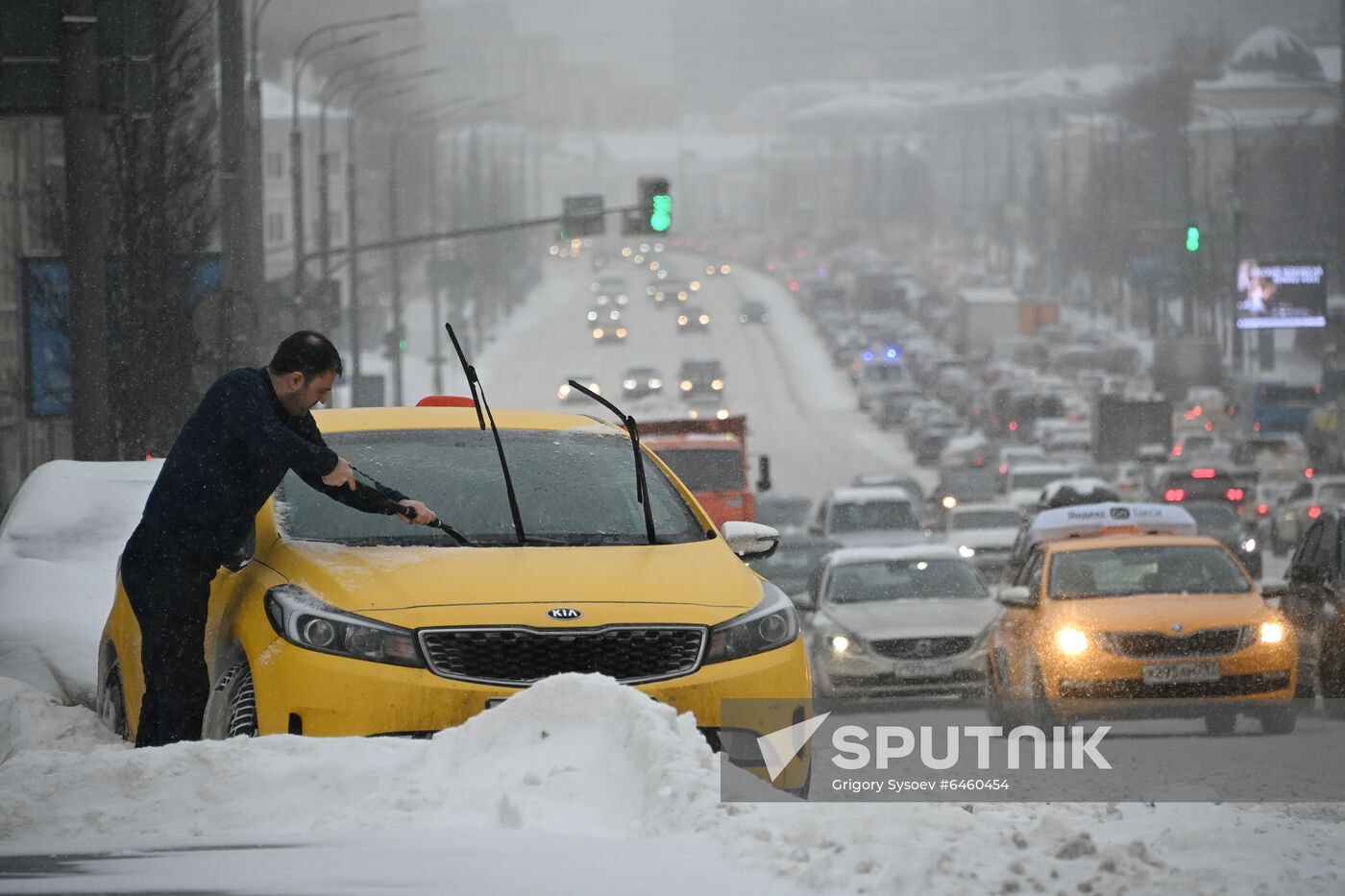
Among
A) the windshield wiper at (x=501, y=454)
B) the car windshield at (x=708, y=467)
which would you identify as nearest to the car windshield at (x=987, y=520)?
the car windshield at (x=708, y=467)

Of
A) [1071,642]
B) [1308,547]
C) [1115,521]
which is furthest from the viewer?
[1115,521]

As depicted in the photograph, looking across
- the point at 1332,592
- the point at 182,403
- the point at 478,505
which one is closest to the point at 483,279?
the point at 182,403

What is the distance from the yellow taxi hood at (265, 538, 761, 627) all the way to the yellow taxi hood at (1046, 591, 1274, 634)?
6683mm

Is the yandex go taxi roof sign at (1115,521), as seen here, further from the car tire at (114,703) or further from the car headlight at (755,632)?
the car headlight at (755,632)

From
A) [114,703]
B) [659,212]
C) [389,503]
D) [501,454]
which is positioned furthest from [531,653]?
[659,212]

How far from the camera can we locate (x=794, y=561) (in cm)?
3011

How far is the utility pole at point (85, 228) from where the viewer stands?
1595 cm

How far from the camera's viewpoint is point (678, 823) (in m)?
5.80

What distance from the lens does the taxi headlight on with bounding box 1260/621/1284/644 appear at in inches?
558

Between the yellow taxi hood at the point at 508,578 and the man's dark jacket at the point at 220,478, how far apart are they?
0.21 m

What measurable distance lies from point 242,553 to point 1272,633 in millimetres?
7997

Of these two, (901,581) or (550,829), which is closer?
(550,829)

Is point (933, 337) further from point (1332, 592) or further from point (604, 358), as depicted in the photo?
point (1332, 592)

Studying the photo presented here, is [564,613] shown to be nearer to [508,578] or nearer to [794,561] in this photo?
[508,578]
